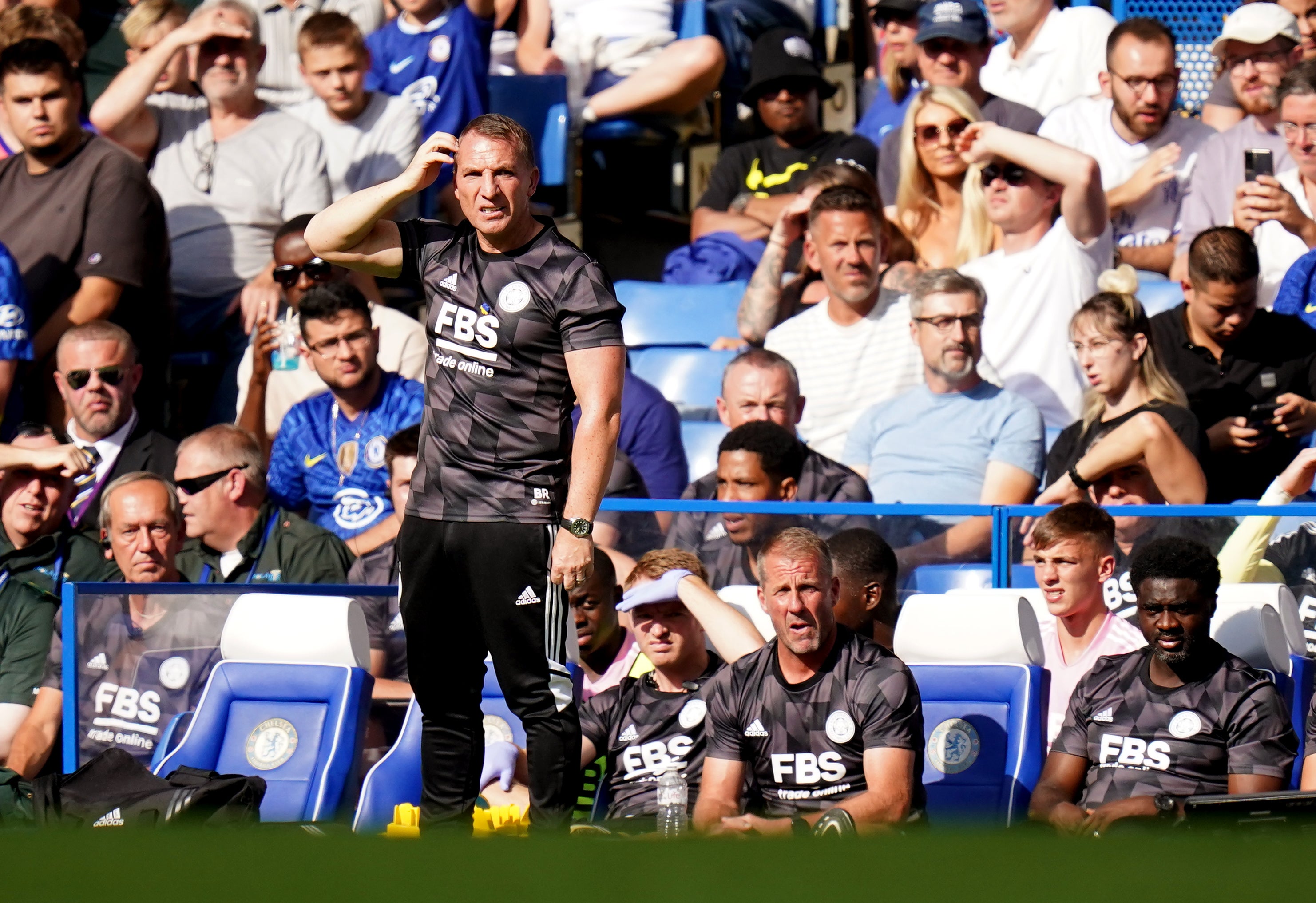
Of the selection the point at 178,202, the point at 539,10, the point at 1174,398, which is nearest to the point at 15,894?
the point at 1174,398

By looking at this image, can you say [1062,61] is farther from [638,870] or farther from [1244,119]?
[638,870]

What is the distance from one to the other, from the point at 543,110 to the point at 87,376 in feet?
11.0

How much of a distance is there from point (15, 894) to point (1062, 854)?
112 cm

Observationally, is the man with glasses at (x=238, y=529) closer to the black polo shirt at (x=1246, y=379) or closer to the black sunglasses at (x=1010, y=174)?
the black sunglasses at (x=1010, y=174)

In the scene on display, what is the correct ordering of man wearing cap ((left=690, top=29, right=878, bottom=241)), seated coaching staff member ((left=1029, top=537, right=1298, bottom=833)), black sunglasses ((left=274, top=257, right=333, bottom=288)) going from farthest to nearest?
1. man wearing cap ((left=690, top=29, right=878, bottom=241))
2. black sunglasses ((left=274, top=257, right=333, bottom=288))
3. seated coaching staff member ((left=1029, top=537, right=1298, bottom=833))

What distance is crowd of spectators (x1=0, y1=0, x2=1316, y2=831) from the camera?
576 centimetres

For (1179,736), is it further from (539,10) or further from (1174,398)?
(539,10)

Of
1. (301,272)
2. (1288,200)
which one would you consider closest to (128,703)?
(301,272)

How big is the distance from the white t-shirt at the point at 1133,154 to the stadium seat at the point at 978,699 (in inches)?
126

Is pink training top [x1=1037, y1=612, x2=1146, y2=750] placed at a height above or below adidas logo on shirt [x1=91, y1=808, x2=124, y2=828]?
above

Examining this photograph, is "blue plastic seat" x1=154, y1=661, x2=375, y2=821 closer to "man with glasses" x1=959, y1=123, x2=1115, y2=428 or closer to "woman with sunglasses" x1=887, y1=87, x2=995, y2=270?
"man with glasses" x1=959, y1=123, x2=1115, y2=428

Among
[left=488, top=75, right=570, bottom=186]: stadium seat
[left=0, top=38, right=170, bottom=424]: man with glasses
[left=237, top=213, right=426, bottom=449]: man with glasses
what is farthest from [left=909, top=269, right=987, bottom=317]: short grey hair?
[left=0, top=38, right=170, bottom=424]: man with glasses

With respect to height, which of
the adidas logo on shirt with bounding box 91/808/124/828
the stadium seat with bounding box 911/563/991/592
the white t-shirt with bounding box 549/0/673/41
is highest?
the white t-shirt with bounding box 549/0/673/41

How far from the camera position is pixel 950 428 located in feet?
22.1
